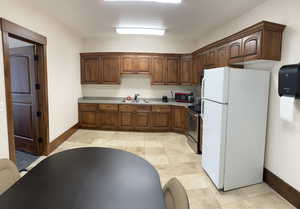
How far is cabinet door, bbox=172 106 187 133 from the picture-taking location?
4.89 metres

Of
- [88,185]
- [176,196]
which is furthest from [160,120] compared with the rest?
[176,196]

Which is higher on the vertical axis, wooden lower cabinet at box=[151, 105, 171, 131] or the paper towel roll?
the paper towel roll

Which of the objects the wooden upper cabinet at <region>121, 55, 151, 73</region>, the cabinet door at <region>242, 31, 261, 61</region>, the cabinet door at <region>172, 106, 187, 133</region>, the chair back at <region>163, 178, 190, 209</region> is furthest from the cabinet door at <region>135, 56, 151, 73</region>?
the chair back at <region>163, 178, 190, 209</region>

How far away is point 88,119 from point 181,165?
3202 mm

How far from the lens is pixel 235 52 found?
291cm

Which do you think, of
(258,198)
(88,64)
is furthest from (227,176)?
(88,64)

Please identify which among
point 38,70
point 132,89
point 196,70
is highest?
point 196,70

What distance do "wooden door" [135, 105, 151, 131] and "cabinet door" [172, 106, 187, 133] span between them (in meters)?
0.72

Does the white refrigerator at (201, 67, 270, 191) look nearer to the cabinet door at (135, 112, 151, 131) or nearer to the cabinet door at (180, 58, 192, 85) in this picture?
the cabinet door at (180, 58, 192, 85)

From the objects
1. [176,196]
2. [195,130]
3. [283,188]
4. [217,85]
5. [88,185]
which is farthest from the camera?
[195,130]

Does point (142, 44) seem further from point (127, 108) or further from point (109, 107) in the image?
point (109, 107)

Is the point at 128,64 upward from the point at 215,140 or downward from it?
upward

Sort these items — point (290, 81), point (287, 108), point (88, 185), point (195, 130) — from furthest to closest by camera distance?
point (195, 130)
point (287, 108)
point (290, 81)
point (88, 185)

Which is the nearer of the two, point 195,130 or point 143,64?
point 195,130
